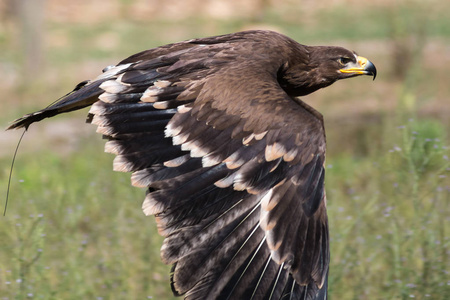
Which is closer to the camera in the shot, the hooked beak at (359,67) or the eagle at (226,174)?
the eagle at (226,174)

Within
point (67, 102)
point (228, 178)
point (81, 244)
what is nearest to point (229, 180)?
point (228, 178)

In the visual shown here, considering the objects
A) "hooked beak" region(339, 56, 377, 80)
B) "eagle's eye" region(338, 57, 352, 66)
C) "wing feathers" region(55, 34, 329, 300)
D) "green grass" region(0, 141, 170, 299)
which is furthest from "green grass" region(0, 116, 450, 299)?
"wing feathers" region(55, 34, 329, 300)

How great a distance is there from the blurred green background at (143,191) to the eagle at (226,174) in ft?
2.37

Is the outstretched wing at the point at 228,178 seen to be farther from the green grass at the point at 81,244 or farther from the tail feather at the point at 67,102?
the green grass at the point at 81,244

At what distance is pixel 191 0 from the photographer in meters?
15.6

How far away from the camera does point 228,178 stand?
3250 millimetres

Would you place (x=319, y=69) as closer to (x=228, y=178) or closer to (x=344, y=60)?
(x=344, y=60)

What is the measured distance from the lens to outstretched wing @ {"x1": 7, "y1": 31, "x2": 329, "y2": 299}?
10.2 feet

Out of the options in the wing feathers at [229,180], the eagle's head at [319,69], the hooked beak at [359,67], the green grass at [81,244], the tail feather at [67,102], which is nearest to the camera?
the wing feathers at [229,180]

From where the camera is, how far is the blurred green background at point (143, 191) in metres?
3.97

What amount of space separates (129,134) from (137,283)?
1.01 m

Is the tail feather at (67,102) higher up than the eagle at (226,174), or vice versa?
the tail feather at (67,102)

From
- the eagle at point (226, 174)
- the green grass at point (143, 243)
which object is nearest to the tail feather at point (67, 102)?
the eagle at point (226, 174)

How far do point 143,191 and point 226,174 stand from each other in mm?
1415
